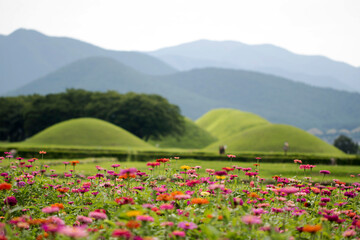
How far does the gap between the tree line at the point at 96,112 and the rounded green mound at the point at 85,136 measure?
10911 mm

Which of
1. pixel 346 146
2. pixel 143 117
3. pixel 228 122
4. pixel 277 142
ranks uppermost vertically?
pixel 228 122

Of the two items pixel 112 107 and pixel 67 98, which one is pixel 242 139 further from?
pixel 67 98

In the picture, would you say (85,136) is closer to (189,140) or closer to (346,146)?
(189,140)

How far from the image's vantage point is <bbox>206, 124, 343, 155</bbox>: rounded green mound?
47.5 metres

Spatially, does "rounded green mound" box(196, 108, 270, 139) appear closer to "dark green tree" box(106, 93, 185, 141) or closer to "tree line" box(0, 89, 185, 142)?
"tree line" box(0, 89, 185, 142)

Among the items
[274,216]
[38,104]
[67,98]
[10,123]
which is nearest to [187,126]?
[67,98]

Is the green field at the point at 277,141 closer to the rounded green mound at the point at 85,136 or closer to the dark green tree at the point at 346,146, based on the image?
the rounded green mound at the point at 85,136

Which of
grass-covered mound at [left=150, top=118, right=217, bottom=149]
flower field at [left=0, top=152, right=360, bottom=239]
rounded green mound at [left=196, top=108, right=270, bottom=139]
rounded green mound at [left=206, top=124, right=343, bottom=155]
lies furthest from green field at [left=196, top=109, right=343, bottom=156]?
flower field at [left=0, top=152, right=360, bottom=239]

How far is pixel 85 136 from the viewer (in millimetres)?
49188

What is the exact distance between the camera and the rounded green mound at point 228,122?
84.5 meters

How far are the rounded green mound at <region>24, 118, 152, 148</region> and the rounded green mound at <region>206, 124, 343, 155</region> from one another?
13936 millimetres

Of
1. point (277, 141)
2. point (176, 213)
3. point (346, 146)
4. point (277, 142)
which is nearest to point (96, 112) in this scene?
point (277, 141)

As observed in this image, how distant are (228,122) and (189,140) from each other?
22273 mm

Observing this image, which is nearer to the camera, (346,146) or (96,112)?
(96,112)
